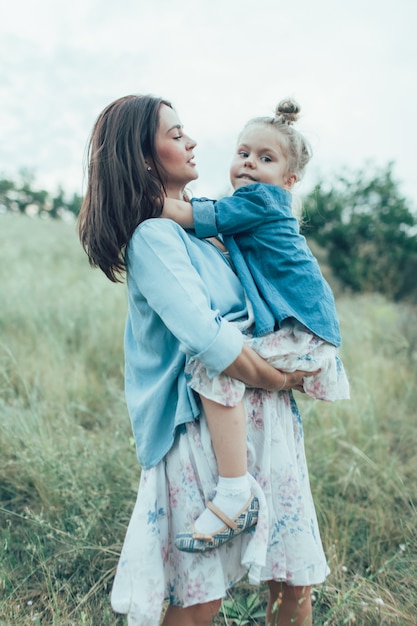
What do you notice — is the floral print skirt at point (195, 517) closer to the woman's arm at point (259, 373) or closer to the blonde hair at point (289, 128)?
the woman's arm at point (259, 373)

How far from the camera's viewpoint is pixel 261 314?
5.02ft

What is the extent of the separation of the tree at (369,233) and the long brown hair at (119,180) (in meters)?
8.08

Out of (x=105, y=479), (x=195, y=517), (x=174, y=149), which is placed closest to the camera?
(x=195, y=517)

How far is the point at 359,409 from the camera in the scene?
3.87 m

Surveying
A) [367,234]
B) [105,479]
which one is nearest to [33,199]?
[367,234]

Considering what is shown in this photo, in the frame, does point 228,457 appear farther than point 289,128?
No

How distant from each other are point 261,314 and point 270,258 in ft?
0.68

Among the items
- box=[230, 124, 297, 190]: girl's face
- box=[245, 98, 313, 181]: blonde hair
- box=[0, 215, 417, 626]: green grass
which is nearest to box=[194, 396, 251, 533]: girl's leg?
box=[0, 215, 417, 626]: green grass

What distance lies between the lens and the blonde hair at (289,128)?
1.85 m

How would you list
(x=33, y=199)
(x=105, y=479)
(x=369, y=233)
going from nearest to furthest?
(x=105, y=479) < (x=369, y=233) < (x=33, y=199)

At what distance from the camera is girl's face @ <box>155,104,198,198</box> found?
1.62m

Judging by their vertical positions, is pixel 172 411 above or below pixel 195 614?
above

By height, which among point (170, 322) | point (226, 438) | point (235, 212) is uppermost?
point (235, 212)

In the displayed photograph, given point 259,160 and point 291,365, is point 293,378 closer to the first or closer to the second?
point 291,365
